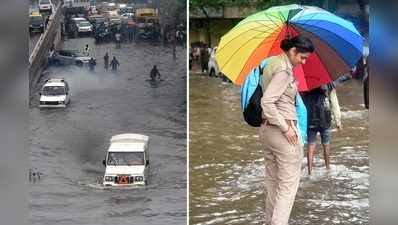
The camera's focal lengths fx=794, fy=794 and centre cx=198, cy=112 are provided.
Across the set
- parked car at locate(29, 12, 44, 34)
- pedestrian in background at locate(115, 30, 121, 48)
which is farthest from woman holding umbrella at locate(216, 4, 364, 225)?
parked car at locate(29, 12, 44, 34)

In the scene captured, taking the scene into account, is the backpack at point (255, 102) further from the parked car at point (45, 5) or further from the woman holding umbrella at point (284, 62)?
the parked car at point (45, 5)

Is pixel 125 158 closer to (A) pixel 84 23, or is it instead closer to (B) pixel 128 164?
(B) pixel 128 164

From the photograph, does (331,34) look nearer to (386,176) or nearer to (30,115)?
(386,176)

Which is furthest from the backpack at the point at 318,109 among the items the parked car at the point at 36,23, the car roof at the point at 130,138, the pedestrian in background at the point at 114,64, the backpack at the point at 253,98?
the parked car at the point at 36,23

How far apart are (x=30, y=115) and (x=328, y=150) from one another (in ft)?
7.08

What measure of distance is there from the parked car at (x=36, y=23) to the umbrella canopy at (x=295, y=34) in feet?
4.00

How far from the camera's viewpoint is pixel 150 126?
5117mm

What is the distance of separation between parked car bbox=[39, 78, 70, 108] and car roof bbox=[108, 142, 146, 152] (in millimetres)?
414

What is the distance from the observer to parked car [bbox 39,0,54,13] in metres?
5.09

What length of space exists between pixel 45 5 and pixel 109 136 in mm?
936

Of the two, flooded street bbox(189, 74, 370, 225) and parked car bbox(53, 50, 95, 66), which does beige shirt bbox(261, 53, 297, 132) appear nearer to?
flooded street bbox(189, 74, 370, 225)

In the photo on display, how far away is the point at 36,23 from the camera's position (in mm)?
5164

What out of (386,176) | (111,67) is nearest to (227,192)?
(111,67)

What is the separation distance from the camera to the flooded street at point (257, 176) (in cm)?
563
